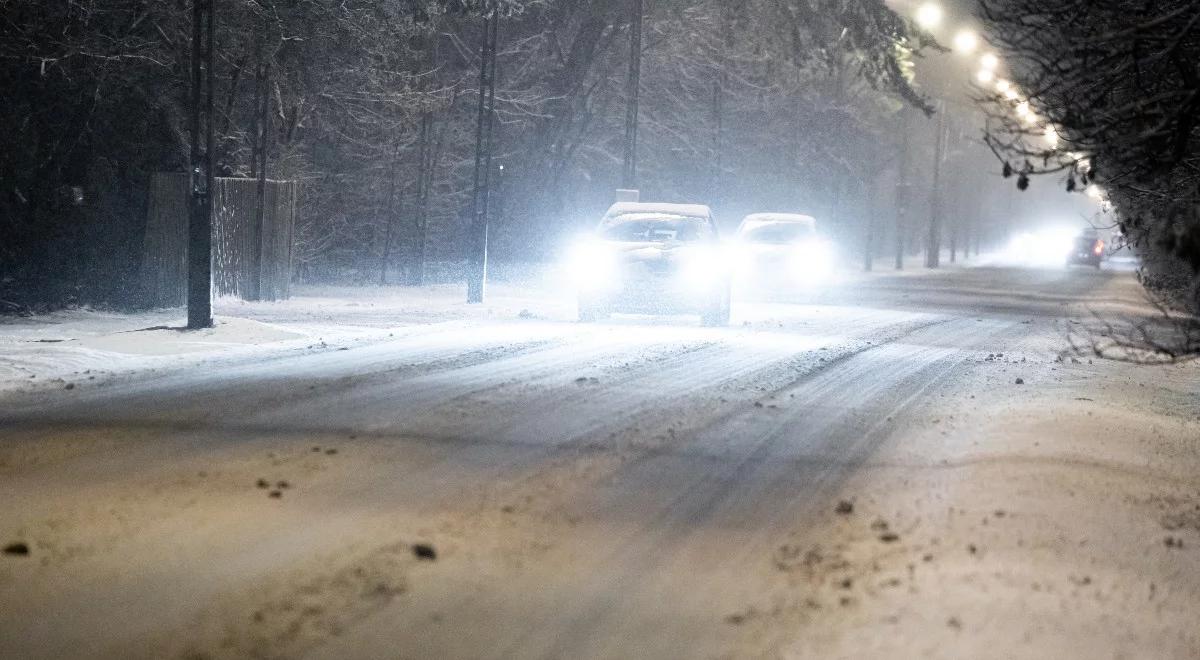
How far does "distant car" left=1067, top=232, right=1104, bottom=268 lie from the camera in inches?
3095

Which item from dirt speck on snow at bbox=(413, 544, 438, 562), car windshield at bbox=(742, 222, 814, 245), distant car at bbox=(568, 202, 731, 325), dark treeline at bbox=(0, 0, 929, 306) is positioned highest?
dark treeline at bbox=(0, 0, 929, 306)

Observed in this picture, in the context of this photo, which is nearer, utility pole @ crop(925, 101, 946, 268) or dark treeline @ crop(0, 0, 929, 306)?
dark treeline @ crop(0, 0, 929, 306)

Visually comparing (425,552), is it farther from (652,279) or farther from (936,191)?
(936,191)

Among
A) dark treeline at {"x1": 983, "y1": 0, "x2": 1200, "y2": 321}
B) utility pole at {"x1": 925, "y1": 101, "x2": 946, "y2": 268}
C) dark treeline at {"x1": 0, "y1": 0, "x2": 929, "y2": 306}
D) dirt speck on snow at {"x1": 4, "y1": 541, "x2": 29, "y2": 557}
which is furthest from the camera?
utility pole at {"x1": 925, "y1": 101, "x2": 946, "y2": 268}

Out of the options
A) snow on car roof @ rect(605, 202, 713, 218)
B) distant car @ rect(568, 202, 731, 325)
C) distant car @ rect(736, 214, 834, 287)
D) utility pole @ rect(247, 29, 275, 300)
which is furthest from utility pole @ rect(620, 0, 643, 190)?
distant car @ rect(568, 202, 731, 325)

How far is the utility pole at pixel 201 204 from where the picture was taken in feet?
63.7

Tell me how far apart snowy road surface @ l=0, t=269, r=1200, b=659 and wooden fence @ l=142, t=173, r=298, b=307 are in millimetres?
8633

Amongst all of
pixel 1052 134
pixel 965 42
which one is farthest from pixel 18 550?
pixel 965 42

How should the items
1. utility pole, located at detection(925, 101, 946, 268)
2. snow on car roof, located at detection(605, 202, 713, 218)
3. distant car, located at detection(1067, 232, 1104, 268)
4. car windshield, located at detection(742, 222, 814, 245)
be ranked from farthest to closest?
distant car, located at detection(1067, 232, 1104, 268), utility pole, located at detection(925, 101, 946, 268), car windshield, located at detection(742, 222, 814, 245), snow on car roof, located at detection(605, 202, 713, 218)

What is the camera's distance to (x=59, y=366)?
1548 cm

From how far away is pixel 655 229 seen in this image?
2547 centimetres

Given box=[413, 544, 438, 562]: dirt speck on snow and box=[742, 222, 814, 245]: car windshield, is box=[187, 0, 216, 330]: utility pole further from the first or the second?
box=[742, 222, 814, 245]: car windshield

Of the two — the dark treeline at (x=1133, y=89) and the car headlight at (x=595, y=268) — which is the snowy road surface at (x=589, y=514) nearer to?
the dark treeline at (x=1133, y=89)

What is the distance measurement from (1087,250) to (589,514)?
75.2 metres
